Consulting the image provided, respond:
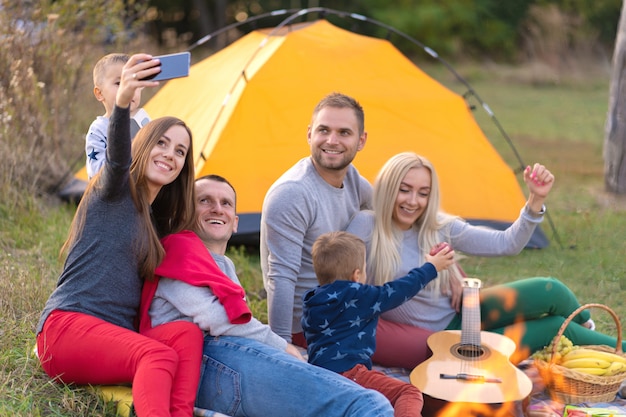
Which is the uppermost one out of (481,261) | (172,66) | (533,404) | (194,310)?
(172,66)

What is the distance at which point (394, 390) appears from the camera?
2.86 meters

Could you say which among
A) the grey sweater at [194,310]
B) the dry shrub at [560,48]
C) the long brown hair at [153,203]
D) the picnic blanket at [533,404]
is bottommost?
the picnic blanket at [533,404]

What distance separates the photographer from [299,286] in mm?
3428

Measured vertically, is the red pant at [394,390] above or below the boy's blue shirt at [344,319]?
below

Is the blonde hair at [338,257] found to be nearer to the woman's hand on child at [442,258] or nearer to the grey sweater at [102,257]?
the woman's hand on child at [442,258]

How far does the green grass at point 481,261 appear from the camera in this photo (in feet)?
9.15

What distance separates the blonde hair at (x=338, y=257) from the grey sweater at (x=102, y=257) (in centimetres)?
67

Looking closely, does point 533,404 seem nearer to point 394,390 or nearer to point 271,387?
point 394,390

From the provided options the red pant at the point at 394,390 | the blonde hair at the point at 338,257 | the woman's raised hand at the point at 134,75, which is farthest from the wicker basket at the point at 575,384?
the woman's raised hand at the point at 134,75

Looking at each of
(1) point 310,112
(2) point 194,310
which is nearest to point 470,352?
(2) point 194,310

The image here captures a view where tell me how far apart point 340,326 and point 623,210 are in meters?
4.08

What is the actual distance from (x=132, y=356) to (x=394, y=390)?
890 mm

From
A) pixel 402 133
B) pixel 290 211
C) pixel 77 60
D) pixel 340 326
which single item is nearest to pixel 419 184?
pixel 290 211

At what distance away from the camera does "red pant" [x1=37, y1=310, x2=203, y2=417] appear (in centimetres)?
247
